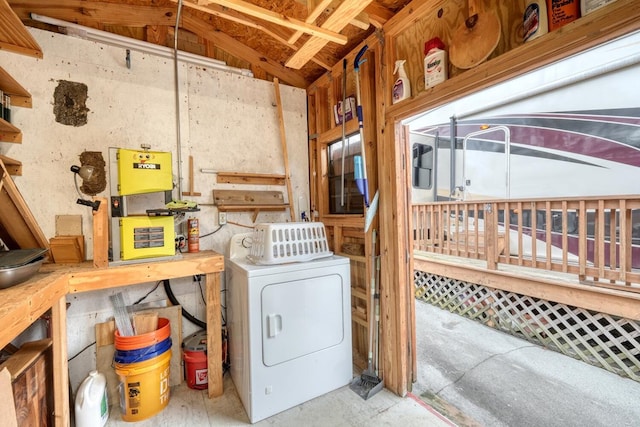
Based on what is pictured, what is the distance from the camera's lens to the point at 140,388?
1712 millimetres

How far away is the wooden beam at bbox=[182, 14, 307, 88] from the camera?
2.36 m

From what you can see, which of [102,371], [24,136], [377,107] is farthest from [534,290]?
[24,136]

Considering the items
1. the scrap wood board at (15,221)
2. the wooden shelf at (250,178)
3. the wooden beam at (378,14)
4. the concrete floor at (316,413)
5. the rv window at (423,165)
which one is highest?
the wooden beam at (378,14)

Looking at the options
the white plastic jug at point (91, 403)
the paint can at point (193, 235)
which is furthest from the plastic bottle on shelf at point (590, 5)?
the white plastic jug at point (91, 403)

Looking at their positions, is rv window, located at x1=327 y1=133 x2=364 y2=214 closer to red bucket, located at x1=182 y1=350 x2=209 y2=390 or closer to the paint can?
the paint can

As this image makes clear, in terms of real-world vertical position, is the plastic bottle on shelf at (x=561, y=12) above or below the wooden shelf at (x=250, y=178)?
above

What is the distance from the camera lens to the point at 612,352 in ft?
7.70

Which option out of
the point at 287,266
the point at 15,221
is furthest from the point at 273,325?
the point at 15,221

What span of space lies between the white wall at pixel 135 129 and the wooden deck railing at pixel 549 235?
2.51 m

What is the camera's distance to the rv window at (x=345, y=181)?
8.05ft

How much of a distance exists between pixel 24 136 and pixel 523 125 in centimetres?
526

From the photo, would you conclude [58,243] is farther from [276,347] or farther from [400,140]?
[400,140]

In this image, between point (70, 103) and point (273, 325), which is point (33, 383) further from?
point (70, 103)

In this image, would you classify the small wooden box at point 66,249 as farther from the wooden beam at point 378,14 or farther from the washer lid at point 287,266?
the wooden beam at point 378,14
